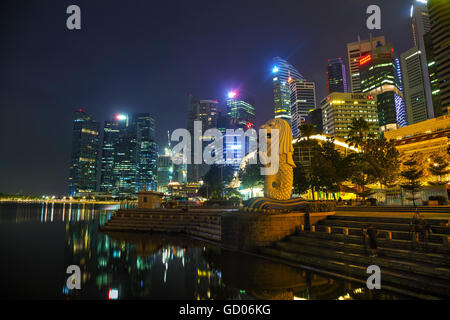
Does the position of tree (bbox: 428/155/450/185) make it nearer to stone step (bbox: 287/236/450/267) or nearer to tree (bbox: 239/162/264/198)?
tree (bbox: 239/162/264/198)

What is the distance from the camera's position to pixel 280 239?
41.3ft

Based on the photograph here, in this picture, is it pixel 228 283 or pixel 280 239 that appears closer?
pixel 228 283

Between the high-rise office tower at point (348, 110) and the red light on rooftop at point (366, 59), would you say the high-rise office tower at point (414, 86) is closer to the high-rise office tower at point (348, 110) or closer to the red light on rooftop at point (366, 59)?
the red light on rooftop at point (366, 59)

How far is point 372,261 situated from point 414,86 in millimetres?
223242

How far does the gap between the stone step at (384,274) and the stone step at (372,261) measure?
0.21 metres

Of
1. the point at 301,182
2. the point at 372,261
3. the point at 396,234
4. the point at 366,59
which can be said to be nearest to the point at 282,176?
the point at 396,234

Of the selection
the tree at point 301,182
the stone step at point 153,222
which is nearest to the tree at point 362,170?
the tree at point 301,182

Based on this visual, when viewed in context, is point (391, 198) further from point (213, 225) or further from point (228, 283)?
point (228, 283)

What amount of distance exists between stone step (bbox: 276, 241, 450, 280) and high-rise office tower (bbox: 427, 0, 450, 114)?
11475 centimetres

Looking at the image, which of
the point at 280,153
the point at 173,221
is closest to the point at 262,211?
the point at 280,153

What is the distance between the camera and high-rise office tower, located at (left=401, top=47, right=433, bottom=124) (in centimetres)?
17225

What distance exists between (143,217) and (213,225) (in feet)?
29.6

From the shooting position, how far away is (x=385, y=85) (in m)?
168
